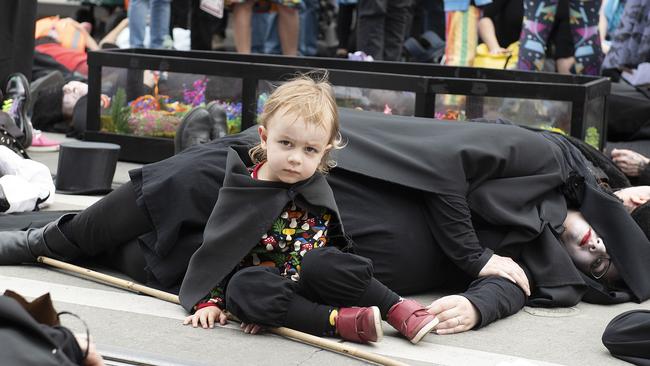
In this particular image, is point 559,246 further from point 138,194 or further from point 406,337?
point 138,194

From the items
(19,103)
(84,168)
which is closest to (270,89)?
(84,168)

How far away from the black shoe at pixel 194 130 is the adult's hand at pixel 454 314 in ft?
7.99

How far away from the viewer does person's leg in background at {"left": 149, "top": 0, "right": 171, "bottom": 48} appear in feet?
31.9

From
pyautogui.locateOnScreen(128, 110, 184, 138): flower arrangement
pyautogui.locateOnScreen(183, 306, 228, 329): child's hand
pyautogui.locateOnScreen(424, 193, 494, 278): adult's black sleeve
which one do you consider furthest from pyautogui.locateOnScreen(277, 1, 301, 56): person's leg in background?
pyautogui.locateOnScreen(183, 306, 228, 329): child's hand

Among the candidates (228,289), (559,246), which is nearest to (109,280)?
(228,289)

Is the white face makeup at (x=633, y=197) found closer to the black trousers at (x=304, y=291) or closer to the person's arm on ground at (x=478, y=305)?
the person's arm on ground at (x=478, y=305)

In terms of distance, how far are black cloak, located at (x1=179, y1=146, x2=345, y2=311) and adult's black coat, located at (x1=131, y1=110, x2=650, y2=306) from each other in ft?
0.90

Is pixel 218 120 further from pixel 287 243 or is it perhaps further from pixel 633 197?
pixel 287 243

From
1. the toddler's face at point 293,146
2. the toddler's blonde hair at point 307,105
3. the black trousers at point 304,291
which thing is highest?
the toddler's blonde hair at point 307,105

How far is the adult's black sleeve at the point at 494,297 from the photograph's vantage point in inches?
157

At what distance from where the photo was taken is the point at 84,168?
5.93 m

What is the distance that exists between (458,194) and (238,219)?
2.91ft

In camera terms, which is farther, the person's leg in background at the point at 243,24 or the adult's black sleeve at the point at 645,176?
the person's leg in background at the point at 243,24

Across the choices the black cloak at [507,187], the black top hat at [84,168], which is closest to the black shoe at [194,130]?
the black top hat at [84,168]
